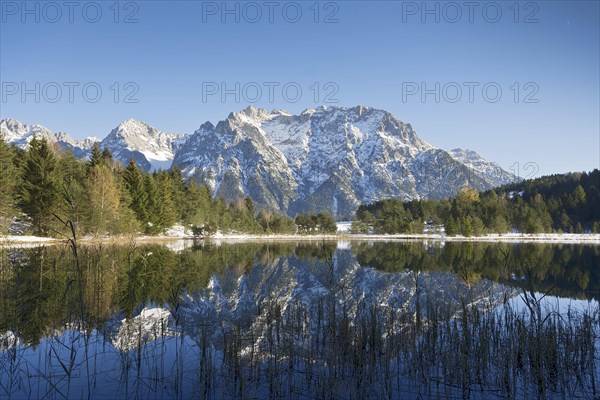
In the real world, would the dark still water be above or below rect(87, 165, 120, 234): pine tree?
below

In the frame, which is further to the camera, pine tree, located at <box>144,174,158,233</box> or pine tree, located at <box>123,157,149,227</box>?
pine tree, located at <box>144,174,158,233</box>

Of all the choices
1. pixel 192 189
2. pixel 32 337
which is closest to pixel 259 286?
pixel 32 337

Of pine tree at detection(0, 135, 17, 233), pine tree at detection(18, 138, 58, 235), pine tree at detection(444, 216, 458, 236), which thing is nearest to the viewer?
pine tree at detection(0, 135, 17, 233)

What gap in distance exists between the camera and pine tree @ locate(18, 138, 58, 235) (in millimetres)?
53719

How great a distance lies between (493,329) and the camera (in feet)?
41.0

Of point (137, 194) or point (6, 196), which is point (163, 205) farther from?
point (6, 196)

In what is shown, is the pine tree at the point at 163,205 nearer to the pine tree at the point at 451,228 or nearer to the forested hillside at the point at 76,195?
the forested hillside at the point at 76,195

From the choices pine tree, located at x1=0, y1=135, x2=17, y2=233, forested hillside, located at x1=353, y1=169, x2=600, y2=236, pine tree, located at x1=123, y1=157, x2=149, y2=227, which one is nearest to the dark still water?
pine tree, located at x1=0, y1=135, x2=17, y2=233

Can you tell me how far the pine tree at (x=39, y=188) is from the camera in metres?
53.7

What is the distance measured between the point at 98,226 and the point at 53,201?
23.3 ft

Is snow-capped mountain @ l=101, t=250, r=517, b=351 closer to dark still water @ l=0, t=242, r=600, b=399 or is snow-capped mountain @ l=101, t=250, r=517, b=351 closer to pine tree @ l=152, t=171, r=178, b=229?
dark still water @ l=0, t=242, r=600, b=399

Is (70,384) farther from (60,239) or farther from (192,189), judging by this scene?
(192,189)

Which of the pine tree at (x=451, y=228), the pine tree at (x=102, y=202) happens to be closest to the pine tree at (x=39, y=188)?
the pine tree at (x=102, y=202)

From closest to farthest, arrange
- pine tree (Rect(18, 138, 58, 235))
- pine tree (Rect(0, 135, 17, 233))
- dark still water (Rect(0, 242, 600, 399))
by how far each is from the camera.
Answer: dark still water (Rect(0, 242, 600, 399))
pine tree (Rect(0, 135, 17, 233))
pine tree (Rect(18, 138, 58, 235))
